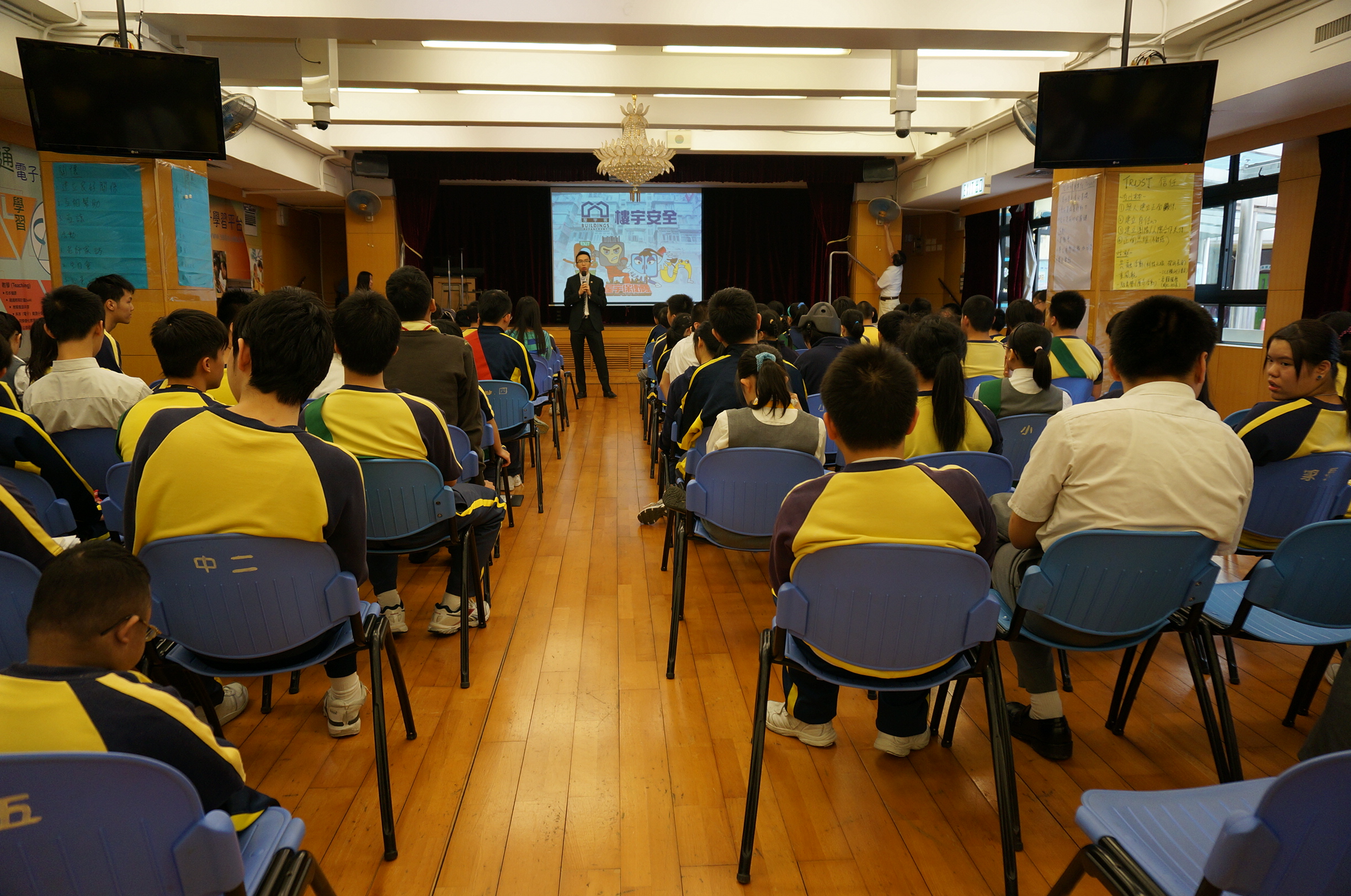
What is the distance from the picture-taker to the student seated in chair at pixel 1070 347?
4297 millimetres

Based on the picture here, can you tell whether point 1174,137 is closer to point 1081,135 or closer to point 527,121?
point 1081,135

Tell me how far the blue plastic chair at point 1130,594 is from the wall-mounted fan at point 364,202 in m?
10.7

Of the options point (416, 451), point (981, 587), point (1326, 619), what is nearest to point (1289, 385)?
point (1326, 619)

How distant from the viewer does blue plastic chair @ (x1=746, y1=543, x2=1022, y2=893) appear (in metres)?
1.62

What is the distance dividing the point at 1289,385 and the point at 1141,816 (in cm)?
200

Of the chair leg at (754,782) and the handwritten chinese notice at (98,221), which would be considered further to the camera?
the handwritten chinese notice at (98,221)

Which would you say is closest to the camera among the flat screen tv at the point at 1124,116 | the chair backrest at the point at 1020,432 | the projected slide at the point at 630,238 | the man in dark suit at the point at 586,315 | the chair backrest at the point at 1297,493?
the chair backrest at the point at 1297,493

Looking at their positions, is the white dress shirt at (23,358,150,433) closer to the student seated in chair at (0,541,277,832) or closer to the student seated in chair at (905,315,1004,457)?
the student seated in chair at (0,541,277,832)

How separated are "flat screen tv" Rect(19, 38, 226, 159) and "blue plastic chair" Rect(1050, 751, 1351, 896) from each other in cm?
506

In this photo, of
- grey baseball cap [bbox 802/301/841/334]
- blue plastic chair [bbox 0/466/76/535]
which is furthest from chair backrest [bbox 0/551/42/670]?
grey baseball cap [bbox 802/301/841/334]

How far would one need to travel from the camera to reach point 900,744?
223 centimetres

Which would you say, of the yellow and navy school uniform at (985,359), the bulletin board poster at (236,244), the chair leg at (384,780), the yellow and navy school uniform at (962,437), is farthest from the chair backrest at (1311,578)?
the bulletin board poster at (236,244)

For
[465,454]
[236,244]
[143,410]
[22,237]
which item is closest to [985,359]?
[465,454]

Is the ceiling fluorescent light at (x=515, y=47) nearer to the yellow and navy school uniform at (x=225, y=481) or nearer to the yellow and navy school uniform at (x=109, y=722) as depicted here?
the yellow and navy school uniform at (x=225, y=481)
